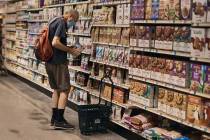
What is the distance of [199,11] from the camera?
14.3 ft

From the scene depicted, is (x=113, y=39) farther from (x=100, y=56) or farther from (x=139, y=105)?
(x=139, y=105)

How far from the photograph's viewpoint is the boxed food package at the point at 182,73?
4.62 metres

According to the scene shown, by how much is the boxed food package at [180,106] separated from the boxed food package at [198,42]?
0.52 m

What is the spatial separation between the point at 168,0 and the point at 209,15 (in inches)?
31.5

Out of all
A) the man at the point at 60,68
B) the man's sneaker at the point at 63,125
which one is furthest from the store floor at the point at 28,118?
the man at the point at 60,68

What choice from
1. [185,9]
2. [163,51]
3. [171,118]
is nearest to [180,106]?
[171,118]

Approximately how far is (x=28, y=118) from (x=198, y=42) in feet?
12.8

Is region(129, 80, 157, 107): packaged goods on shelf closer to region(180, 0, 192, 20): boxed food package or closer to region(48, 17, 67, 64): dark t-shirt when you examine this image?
region(180, 0, 192, 20): boxed food package

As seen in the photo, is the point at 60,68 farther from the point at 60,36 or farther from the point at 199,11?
the point at 199,11

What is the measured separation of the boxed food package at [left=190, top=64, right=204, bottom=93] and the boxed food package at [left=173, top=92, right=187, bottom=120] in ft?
0.71

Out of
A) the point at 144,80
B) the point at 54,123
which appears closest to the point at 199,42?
the point at 144,80

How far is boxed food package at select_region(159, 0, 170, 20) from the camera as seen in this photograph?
494 centimetres

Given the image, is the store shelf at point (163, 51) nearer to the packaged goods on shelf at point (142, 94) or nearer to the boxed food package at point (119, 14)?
the packaged goods on shelf at point (142, 94)

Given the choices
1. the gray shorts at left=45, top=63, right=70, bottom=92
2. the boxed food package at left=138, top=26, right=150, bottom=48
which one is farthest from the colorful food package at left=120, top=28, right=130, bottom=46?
the gray shorts at left=45, top=63, right=70, bottom=92
